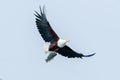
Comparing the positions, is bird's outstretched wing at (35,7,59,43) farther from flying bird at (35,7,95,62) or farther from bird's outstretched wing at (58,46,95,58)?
bird's outstretched wing at (58,46,95,58)

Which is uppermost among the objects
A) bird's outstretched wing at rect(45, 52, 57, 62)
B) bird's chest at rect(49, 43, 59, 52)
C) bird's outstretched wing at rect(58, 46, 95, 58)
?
bird's chest at rect(49, 43, 59, 52)

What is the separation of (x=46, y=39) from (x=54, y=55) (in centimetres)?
231

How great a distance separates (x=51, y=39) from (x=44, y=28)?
4.36ft

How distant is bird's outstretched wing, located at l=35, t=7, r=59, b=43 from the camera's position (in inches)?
1171

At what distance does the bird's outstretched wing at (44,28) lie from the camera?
29.7 m

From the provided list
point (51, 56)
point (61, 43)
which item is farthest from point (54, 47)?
point (51, 56)

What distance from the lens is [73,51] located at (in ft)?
103

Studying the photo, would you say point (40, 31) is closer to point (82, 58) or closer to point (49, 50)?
point (49, 50)

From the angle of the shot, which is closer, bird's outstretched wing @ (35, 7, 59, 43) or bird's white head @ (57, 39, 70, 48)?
bird's white head @ (57, 39, 70, 48)

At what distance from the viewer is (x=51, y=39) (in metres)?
29.6

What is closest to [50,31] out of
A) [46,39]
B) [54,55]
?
[46,39]

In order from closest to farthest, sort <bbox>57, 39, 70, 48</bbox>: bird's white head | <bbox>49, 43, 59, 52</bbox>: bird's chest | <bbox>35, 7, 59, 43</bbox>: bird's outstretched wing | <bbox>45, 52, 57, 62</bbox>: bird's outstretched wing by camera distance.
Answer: <bbox>45, 52, 57, 62</bbox>: bird's outstretched wing, <bbox>57, 39, 70, 48</bbox>: bird's white head, <bbox>49, 43, 59, 52</bbox>: bird's chest, <bbox>35, 7, 59, 43</bbox>: bird's outstretched wing

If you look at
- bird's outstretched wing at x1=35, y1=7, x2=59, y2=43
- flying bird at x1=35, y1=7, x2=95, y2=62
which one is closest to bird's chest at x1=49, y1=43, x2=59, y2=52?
flying bird at x1=35, y1=7, x2=95, y2=62

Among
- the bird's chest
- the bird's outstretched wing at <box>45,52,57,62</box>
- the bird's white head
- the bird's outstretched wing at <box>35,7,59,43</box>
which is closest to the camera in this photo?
the bird's outstretched wing at <box>45,52,57,62</box>
